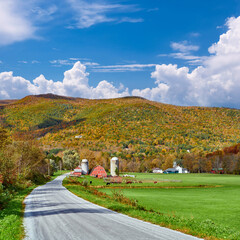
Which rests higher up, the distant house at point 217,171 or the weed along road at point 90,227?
the weed along road at point 90,227

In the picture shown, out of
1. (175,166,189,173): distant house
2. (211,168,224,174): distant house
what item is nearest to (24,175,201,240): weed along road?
(211,168,224,174): distant house

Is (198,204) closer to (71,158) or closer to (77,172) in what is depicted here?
(77,172)

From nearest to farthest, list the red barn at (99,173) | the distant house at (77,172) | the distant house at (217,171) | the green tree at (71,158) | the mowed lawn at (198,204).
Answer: the mowed lawn at (198,204) → the distant house at (77,172) → the red barn at (99,173) → the distant house at (217,171) → the green tree at (71,158)

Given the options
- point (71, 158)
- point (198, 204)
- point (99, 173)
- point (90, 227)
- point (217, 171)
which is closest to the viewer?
point (90, 227)

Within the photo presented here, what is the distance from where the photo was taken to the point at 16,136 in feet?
169

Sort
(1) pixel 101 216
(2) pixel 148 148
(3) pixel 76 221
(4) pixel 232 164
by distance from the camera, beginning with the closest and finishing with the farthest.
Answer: (3) pixel 76 221 < (1) pixel 101 216 < (4) pixel 232 164 < (2) pixel 148 148

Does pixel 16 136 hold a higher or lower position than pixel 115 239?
higher

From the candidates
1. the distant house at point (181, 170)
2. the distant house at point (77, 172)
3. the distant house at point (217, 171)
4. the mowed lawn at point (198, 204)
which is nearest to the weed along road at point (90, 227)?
the mowed lawn at point (198, 204)

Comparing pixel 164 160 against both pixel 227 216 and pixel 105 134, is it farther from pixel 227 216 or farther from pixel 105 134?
pixel 227 216

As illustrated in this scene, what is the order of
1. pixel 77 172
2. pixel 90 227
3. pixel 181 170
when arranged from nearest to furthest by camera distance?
1. pixel 90 227
2. pixel 77 172
3. pixel 181 170

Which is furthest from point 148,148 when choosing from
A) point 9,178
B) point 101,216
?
point 101,216

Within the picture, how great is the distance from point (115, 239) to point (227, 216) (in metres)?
14.6

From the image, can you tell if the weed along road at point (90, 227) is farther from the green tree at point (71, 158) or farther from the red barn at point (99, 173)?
the green tree at point (71, 158)

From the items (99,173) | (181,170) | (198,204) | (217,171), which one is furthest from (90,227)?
(181,170)
